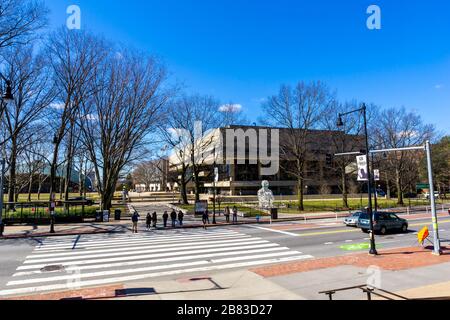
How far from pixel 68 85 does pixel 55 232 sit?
41.0 ft

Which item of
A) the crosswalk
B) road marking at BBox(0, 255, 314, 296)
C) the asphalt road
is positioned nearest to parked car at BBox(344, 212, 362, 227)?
the asphalt road

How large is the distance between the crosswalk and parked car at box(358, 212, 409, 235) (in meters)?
8.05

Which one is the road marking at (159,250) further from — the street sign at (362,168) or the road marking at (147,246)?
the street sign at (362,168)

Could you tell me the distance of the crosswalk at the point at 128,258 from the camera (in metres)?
11.2

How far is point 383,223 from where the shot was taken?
71.5 feet

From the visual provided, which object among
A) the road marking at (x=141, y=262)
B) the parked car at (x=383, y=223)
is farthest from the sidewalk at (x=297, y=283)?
the parked car at (x=383, y=223)

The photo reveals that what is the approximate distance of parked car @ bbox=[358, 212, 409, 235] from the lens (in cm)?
2166

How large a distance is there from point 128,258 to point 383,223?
688 inches

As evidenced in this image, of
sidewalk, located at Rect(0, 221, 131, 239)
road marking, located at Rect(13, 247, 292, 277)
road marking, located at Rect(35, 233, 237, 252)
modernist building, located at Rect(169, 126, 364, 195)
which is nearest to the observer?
road marking, located at Rect(13, 247, 292, 277)

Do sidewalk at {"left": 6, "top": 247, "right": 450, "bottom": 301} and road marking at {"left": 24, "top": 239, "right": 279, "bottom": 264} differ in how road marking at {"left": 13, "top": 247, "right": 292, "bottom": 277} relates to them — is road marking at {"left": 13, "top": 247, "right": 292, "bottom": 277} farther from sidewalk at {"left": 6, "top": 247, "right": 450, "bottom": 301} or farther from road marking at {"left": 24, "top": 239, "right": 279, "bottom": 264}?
sidewalk at {"left": 6, "top": 247, "right": 450, "bottom": 301}


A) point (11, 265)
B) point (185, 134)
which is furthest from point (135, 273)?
point (185, 134)

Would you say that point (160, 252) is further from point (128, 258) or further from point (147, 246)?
point (147, 246)

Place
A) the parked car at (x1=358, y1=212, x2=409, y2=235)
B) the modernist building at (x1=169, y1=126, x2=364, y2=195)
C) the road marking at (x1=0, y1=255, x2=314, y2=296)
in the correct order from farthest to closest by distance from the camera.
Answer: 1. the modernist building at (x1=169, y1=126, x2=364, y2=195)
2. the parked car at (x1=358, y1=212, x2=409, y2=235)
3. the road marking at (x1=0, y1=255, x2=314, y2=296)
